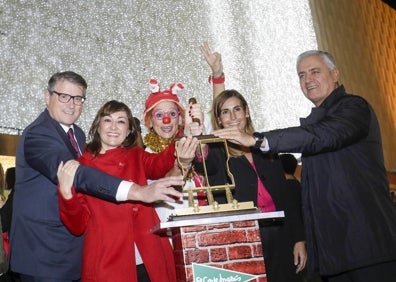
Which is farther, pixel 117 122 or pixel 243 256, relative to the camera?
pixel 117 122

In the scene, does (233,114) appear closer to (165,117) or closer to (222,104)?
(222,104)

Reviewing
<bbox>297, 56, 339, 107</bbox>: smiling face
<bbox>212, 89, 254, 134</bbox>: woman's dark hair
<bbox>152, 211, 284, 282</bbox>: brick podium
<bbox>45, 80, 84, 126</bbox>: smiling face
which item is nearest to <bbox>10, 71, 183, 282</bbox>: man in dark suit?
<bbox>45, 80, 84, 126</bbox>: smiling face

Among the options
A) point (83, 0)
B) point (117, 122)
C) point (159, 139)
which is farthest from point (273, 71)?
point (117, 122)

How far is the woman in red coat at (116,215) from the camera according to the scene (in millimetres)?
Answer: 1654

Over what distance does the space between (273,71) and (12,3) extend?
3316mm

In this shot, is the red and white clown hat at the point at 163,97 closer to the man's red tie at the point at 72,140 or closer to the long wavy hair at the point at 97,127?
the long wavy hair at the point at 97,127

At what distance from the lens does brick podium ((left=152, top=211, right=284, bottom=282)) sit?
4.78 ft

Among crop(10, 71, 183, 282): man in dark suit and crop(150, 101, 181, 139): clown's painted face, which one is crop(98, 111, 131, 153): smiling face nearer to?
crop(10, 71, 183, 282): man in dark suit

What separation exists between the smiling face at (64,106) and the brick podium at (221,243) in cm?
79

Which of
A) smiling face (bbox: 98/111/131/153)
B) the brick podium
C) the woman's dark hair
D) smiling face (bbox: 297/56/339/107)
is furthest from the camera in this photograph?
the woman's dark hair

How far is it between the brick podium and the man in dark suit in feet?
0.72

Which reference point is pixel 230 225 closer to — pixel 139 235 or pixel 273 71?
pixel 139 235

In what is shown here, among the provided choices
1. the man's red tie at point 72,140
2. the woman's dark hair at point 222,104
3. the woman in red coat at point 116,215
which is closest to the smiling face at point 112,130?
the woman in red coat at point 116,215

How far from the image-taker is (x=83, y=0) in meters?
4.14
